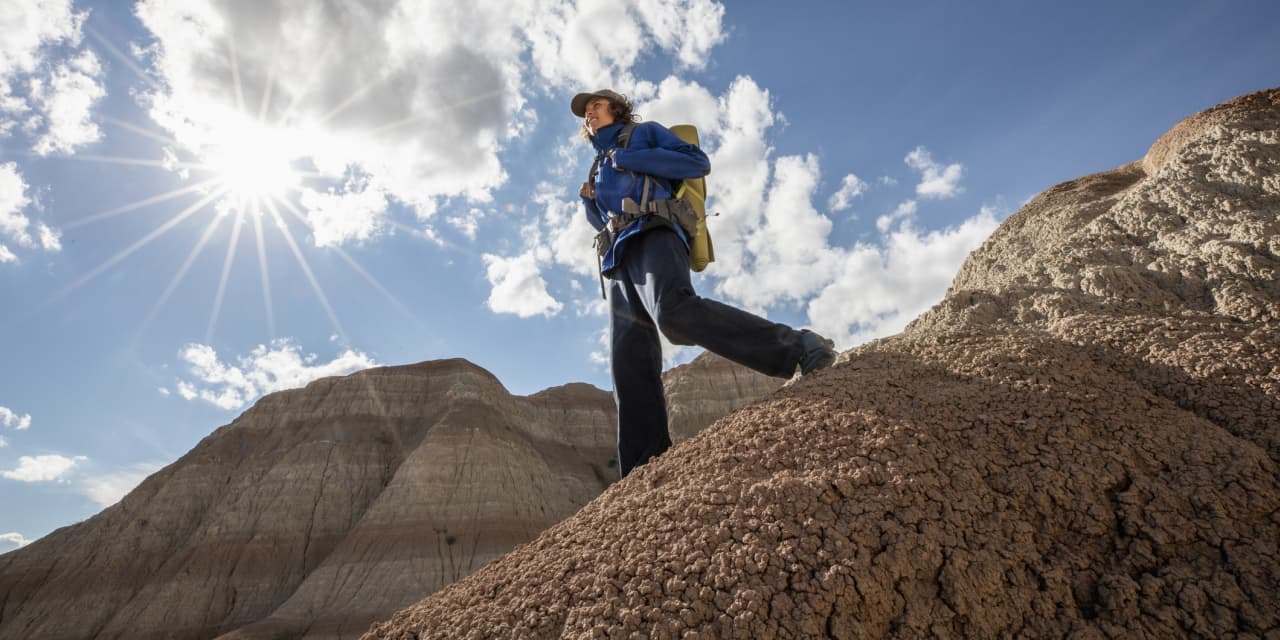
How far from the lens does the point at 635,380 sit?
3.61 meters

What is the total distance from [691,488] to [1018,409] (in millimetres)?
1097

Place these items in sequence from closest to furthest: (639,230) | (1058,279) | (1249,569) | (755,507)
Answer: (1249,569) < (755,507) < (639,230) < (1058,279)

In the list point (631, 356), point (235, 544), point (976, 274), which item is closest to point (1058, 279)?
point (976, 274)

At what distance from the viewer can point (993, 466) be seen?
1992 mm

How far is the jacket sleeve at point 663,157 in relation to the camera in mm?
3764

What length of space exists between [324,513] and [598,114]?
109 feet

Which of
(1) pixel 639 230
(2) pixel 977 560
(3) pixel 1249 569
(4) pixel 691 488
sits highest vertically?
(1) pixel 639 230

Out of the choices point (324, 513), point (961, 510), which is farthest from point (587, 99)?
point (324, 513)

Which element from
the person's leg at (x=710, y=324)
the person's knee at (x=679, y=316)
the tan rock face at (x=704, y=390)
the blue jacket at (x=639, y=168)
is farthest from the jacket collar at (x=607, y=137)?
the tan rock face at (x=704, y=390)

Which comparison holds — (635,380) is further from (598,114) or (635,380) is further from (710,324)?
(598,114)

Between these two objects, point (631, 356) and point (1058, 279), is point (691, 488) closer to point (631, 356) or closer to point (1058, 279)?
point (631, 356)

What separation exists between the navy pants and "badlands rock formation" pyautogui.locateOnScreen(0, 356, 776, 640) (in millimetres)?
24479

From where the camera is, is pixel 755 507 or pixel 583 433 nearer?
pixel 755 507

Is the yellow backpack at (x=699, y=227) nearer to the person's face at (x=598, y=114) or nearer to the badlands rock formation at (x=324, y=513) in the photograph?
the person's face at (x=598, y=114)
